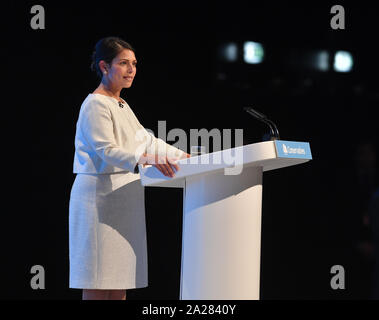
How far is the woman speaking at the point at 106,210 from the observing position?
245 centimetres

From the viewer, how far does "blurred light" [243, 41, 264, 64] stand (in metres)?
3.98

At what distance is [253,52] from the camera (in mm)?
3998

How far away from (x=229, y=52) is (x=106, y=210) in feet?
5.90

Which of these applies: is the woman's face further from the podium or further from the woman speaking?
the podium

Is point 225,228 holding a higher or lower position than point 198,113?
lower

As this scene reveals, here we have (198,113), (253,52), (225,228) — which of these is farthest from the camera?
(253,52)

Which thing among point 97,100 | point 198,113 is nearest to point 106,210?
point 97,100

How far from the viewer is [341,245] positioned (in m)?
4.11

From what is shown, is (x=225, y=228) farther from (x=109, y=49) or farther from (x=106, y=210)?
(x=109, y=49)

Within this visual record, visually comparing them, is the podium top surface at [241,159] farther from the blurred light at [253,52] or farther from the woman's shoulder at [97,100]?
the blurred light at [253,52]

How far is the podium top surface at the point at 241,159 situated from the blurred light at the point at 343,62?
220cm

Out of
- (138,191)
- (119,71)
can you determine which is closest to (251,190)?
(138,191)

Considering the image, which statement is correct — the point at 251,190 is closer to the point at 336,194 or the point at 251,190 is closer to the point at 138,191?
the point at 138,191

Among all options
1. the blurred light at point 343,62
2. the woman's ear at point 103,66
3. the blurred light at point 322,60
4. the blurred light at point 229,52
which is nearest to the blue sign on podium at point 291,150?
the woman's ear at point 103,66
